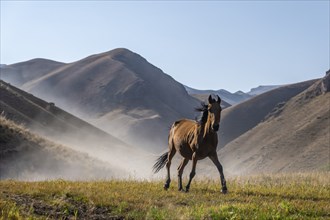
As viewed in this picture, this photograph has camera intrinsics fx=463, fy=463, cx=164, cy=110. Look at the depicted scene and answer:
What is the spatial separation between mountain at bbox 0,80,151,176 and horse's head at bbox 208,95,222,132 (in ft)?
132

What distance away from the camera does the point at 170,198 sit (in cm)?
1236

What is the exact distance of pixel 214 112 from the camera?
13930 millimetres

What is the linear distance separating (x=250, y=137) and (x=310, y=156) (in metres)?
49.5

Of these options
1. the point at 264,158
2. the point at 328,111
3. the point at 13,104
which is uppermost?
the point at 13,104

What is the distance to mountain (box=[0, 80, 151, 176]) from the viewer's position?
5684cm

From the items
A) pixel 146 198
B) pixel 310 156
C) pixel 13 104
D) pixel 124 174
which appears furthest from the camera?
pixel 310 156

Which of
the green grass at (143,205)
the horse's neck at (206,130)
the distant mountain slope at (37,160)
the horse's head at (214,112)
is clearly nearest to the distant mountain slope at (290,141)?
the distant mountain slope at (37,160)

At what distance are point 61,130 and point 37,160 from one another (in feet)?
93.6

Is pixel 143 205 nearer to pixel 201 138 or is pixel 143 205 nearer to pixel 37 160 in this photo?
pixel 201 138

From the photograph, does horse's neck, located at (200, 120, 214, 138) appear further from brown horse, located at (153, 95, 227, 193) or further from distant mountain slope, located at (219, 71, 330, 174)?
distant mountain slope, located at (219, 71, 330, 174)

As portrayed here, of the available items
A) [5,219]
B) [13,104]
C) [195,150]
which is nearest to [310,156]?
[13,104]

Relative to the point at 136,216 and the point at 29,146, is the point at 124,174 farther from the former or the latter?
the point at 136,216

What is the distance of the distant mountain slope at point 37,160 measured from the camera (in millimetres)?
33875

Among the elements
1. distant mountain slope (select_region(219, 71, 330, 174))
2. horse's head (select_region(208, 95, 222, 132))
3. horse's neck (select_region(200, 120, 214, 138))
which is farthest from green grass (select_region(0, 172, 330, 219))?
distant mountain slope (select_region(219, 71, 330, 174))
